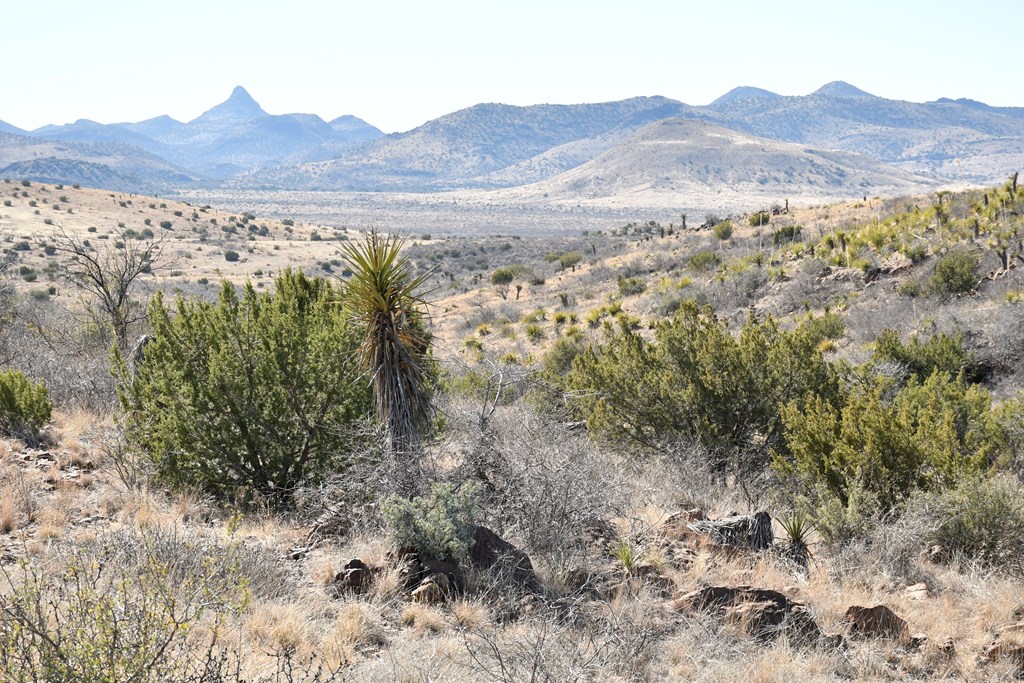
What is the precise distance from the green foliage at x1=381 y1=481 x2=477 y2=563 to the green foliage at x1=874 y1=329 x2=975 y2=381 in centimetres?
965

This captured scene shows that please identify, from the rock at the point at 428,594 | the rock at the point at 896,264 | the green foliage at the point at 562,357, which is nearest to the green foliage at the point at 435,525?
the rock at the point at 428,594

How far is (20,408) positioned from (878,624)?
8837 millimetres

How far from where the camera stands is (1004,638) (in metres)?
4.76

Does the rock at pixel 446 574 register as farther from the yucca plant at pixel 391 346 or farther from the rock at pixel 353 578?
the yucca plant at pixel 391 346

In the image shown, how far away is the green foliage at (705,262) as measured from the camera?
2711 centimetres

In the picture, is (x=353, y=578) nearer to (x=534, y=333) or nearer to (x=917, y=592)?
(x=917, y=592)

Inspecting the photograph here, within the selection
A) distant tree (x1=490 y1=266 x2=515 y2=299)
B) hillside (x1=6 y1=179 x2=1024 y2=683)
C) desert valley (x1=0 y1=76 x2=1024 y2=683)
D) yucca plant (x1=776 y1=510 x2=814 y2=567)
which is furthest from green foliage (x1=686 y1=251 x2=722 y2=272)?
yucca plant (x1=776 y1=510 x2=814 y2=567)

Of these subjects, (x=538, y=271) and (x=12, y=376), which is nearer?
(x=12, y=376)

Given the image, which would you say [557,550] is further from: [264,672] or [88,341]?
[88,341]

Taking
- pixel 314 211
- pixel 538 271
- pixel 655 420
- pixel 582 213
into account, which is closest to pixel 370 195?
pixel 314 211

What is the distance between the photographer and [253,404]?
7.10m

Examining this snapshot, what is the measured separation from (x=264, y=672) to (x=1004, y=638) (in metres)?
4.32

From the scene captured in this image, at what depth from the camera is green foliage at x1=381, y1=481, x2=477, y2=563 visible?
5.20 meters

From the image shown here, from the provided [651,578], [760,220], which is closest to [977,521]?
[651,578]
